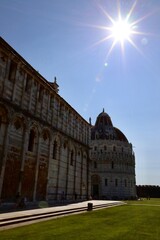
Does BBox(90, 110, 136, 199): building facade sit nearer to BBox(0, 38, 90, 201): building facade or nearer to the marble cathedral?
the marble cathedral

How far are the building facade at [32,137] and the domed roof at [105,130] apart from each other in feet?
137

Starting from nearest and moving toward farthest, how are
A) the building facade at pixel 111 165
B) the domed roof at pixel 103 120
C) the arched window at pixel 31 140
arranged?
the arched window at pixel 31 140, the building facade at pixel 111 165, the domed roof at pixel 103 120

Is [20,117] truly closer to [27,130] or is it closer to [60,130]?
[27,130]

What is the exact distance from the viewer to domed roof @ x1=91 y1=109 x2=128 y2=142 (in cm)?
6956

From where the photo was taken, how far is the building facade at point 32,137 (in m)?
16.5

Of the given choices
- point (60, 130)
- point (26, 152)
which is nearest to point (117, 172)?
point (60, 130)

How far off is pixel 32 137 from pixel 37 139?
535 mm

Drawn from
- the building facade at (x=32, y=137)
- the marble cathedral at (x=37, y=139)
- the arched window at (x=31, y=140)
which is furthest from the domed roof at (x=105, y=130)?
the arched window at (x=31, y=140)

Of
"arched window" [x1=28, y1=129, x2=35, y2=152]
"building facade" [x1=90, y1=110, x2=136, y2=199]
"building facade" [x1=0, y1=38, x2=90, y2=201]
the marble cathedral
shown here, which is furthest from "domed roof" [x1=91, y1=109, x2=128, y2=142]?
"arched window" [x1=28, y1=129, x2=35, y2=152]

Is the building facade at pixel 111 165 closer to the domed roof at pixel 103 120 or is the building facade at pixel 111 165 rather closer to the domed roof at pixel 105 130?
the domed roof at pixel 105 130

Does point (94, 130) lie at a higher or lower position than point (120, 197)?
higher

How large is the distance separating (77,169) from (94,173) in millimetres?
37168

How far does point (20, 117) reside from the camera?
1791cm

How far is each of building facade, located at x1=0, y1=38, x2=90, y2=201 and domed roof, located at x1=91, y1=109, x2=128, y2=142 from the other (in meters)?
41.8
